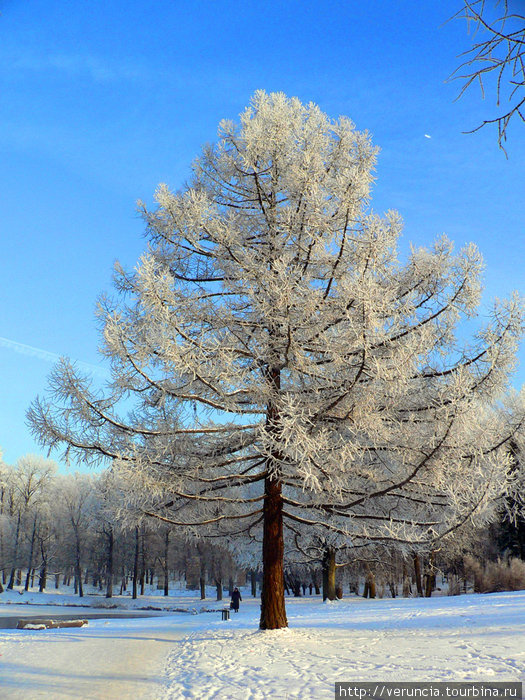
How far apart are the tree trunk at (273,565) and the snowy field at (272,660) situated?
1.08ft

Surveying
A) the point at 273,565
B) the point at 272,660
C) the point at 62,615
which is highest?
the point at 273,565

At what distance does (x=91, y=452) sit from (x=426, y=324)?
686 cm

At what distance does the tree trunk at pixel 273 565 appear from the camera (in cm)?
1075

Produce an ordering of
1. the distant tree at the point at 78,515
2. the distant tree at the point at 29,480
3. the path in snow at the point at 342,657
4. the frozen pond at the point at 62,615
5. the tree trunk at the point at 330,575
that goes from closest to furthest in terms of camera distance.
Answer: the path in snow at the point at 342,657
the tree trunk at the point at 330,575
the frozen pond at the point at 62,615
the distant tree at the point at 78,515
the distant tree at the point at 29,480

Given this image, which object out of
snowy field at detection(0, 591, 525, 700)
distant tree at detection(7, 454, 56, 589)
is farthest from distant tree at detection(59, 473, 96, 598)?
snowy field at detection(0, 591, 525, 700)

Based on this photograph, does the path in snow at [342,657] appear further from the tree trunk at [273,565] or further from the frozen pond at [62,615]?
the frozen pond at [62,615]

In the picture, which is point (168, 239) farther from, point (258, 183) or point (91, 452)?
point (91, 452)

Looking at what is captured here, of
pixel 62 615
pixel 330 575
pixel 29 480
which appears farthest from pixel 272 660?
pixel 29 480

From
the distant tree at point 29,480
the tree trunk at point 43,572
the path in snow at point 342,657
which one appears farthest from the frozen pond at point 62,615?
the distant tree at point 29,480

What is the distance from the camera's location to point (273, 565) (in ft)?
35.8

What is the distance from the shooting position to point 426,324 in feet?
34.4

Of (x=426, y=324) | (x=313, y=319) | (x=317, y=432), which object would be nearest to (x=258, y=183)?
(x=313, y=319)

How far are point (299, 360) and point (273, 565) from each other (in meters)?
4.41

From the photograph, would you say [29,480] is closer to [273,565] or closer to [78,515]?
[78,515]
